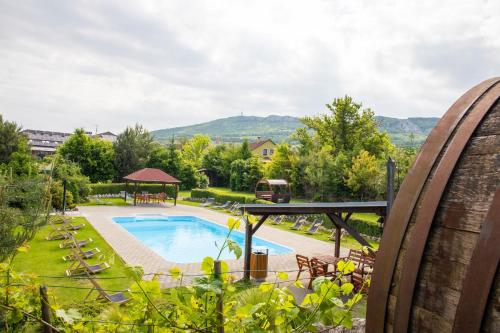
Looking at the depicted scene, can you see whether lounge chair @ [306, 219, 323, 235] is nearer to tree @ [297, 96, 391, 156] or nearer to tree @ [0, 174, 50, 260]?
tree @ [0, 174, 50, 260]

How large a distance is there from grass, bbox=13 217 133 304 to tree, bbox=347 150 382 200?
17.4 meters

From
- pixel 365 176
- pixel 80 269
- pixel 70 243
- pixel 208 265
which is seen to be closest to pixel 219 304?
pixel 208 265

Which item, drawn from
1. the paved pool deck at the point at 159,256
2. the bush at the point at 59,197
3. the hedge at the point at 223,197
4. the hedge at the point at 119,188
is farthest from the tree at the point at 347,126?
the bush at the point at 59,197

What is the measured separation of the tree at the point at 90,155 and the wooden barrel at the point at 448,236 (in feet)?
113

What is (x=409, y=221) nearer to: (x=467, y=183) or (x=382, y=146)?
(x=467, y=183)

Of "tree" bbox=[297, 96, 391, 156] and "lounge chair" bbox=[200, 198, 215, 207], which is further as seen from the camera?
"tree" bbox=[297, 96, 391, 156]

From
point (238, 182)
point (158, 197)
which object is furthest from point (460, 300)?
point (238, 182)

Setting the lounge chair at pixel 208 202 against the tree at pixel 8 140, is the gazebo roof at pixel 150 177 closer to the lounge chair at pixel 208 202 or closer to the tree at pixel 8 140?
the lounge chair at pixel 208 202

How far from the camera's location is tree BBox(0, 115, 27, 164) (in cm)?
2764

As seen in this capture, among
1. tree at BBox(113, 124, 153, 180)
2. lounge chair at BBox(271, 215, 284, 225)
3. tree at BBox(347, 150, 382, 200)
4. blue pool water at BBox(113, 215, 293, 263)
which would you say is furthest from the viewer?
tree at BBox(113, 124, 153, 180)

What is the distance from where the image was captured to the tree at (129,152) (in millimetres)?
36594

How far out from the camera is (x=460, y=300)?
1.32 metres

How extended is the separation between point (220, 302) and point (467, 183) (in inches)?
53.0

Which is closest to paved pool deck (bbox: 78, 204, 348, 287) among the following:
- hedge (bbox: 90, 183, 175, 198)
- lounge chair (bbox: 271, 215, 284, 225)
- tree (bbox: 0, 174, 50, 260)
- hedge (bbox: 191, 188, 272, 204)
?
lounge chair (bbox: 271, 215, 284, 225)
